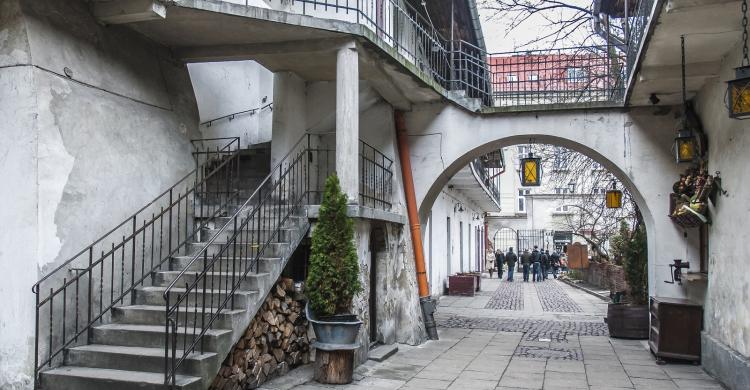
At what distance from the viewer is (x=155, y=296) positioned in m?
6.60

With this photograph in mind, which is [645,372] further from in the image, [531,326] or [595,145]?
[531,326]

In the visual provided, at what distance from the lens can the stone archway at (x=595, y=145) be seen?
9.16 metres

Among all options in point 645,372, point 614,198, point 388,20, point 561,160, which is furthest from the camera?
point 561,160

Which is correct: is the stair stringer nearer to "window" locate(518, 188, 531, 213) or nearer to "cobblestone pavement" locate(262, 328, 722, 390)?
"cobblestone pavement" locate(262, 328, 722, 390)

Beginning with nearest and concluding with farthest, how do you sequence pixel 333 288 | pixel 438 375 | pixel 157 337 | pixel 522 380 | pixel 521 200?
pixel 157 337, pixel 333 288, pixel 522 380, pixel 438 375, pixel 521 200

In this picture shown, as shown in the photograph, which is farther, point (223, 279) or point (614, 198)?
point (614, 198)

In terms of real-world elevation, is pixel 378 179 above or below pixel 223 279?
above

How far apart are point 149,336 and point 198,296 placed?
72cm

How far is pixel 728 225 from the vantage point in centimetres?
687

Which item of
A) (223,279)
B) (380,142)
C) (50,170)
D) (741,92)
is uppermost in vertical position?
(380,142)

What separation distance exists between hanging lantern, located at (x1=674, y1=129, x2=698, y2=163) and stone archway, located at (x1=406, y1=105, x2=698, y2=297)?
1.39m

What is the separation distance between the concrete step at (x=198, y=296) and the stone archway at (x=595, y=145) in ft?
14.9

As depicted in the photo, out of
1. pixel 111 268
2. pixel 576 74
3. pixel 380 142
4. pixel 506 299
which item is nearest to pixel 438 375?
pixel 111 268

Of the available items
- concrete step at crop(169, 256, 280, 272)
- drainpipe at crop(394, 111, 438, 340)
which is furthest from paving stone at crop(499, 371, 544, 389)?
concrete step at crop(169, 256, 280, 272)
